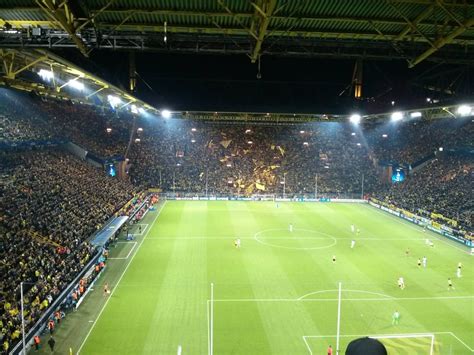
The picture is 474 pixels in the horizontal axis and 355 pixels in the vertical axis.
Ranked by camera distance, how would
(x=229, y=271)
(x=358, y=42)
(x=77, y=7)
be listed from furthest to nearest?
1. (x=229, y=271)
2. (x=358, y=42)
3. (x=77, y=7)

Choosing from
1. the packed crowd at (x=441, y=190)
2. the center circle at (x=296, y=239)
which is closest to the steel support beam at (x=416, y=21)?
the center circle at (x=296, y=239)

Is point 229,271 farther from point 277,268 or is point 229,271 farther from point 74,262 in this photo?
point 74,262

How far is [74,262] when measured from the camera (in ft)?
89.6

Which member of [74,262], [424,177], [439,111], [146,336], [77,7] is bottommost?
[146,336]

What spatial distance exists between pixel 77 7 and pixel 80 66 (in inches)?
449

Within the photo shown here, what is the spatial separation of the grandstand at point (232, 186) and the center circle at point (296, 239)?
37 cm

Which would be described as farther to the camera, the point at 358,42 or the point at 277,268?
the point at 277,268

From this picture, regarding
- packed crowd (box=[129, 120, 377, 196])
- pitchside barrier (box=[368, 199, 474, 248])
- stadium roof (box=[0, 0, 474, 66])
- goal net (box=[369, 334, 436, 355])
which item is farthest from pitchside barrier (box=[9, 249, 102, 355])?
packed crowd (box=[129, 120, 377, 196])

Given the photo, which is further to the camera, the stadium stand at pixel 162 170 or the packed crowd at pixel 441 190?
the packed crowd at pixel 441 190

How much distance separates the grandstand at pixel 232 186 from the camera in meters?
13.7

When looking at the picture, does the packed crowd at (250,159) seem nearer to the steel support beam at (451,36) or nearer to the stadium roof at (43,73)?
the stadium roof at (43,73)

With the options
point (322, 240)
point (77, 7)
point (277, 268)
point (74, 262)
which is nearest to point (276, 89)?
point (322, 240)

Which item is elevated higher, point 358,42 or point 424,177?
point 358,42

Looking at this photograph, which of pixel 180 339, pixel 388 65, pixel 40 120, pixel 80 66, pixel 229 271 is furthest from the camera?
pixel 388 65
